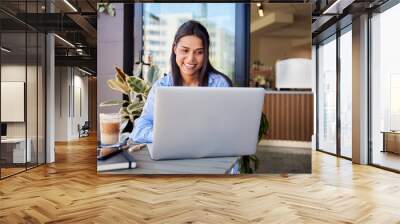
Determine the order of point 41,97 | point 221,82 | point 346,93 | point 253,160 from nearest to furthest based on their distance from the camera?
point 221,82 < point 253,160 < point 41,97 < point 346,93

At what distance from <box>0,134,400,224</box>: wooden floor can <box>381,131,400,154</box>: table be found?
451mm

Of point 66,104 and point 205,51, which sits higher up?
point 205,51

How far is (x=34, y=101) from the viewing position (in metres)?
6.50

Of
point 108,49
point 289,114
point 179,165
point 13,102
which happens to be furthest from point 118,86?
point 289,114

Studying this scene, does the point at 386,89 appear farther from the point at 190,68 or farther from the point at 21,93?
the point at 21,93

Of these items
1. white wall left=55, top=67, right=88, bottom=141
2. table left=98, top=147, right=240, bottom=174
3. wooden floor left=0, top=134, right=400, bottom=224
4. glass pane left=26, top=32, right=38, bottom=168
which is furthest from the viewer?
white wall left=55, top=67, right=88, bottom=141

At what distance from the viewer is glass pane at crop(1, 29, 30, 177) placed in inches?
216

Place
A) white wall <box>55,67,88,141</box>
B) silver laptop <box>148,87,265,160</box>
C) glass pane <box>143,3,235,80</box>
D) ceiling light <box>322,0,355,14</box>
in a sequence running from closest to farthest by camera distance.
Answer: silver laptop <box>148,87,265,160</box>
glass pane <box>143,3,235,80</box>
ceiling light <box>322,0,355,14</box>
white wall <box>55,67,88,141</box>

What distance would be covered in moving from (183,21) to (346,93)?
4230 millimetres

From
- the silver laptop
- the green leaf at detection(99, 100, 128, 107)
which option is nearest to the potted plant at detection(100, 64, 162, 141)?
the green leaf at detection(99, 100, 128, 107)

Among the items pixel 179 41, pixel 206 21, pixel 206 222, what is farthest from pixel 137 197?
pixel 206 21

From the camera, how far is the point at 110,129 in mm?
5309

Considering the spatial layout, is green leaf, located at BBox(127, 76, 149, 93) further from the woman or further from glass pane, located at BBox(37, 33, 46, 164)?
glass pane, located at BBox(37, 33, 46, 164)

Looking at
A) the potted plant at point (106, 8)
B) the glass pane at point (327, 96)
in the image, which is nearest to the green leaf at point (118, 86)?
the potted plant at point (106, 8)
